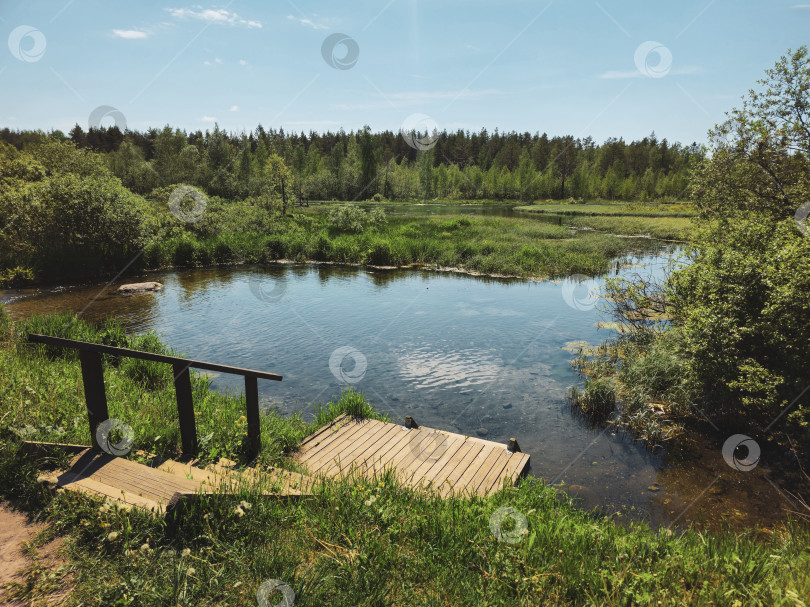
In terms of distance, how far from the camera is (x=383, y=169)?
111 meters

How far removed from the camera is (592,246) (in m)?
36.2

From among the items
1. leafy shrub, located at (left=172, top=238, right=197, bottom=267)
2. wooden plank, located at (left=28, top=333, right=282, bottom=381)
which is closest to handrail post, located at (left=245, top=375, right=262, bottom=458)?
wooden plank, located at (left=28, top=333, right=282, bottom=381)

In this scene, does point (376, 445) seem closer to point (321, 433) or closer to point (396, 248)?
point (321, 433)

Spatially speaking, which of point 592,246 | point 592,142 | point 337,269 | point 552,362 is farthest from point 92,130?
point 592,142

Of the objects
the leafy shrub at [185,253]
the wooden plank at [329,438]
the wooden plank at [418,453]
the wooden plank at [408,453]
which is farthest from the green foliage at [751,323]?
the leafy shrub at [185,253]

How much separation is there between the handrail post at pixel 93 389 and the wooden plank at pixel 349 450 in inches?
128

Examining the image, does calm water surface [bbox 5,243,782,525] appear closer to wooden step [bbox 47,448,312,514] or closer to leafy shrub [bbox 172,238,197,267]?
leafy shrub [bbox 172,238,197,267]

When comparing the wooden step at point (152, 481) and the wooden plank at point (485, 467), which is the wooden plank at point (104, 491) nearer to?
the wooden step at point (152, 481)

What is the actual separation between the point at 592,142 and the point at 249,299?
165 m

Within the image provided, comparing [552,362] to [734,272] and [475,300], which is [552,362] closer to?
[734,272]

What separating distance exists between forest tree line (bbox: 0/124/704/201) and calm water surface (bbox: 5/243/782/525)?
5573 cm

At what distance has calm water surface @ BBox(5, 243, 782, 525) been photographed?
30.0 ft

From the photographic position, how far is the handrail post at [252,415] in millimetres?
6816

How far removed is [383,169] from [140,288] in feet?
308
